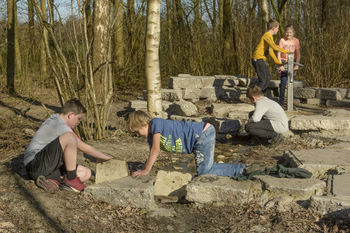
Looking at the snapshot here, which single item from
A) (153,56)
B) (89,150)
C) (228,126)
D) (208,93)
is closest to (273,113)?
(228,126)

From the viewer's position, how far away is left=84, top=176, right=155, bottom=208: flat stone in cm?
376

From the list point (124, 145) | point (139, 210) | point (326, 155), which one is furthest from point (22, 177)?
point (326, 155)

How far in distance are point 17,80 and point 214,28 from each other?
25.1ft

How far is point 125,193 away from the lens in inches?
149

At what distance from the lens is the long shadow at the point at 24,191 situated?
10.5 feet

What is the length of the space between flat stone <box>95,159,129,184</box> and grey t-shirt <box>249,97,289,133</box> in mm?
2331

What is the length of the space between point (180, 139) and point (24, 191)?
157 centimetres

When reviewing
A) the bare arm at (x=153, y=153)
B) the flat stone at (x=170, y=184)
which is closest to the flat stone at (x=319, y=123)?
the flat stone at (x=170, y=184)

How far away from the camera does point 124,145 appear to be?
5.96m

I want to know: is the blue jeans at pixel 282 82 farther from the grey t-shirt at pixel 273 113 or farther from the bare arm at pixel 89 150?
the bare arm at pixel 89 150

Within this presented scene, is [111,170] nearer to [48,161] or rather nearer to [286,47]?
[48,161]

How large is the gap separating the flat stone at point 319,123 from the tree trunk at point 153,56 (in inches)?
83.5

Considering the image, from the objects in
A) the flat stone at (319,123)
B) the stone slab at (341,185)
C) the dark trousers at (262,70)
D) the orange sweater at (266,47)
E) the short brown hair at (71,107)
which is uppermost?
the orange sweater at (266,47)

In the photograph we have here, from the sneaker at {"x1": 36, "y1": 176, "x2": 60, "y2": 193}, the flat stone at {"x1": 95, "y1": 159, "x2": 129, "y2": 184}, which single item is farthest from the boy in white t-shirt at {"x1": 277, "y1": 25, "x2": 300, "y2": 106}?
the sneaker at {"x1": 36, "y1": 176, "x2": 60, "y2": 193}
